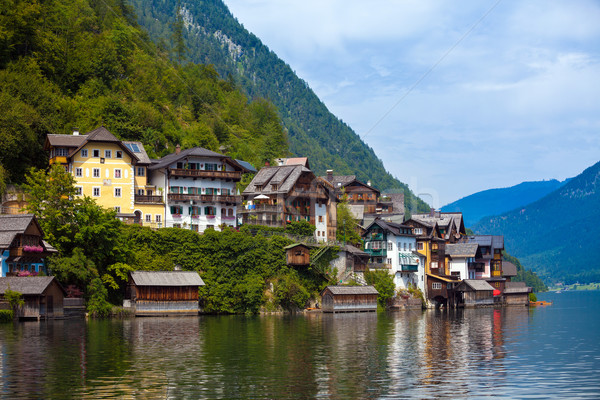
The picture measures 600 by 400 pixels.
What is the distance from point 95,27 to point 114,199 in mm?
69473

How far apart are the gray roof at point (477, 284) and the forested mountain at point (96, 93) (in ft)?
154

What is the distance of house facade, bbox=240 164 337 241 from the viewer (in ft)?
361

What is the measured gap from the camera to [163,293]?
84125 millimetres

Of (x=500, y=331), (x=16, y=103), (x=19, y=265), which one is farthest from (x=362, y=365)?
(x=16, y=103)

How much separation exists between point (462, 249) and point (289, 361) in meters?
95.1

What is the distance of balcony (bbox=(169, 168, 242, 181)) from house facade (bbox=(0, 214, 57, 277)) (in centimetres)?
2993

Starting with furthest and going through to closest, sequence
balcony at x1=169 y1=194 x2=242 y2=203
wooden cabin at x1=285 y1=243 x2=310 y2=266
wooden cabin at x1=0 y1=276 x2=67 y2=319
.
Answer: balcony at x1=169 y1=194 x2=242 y2=203
wooden cabin at x1=285 y1=243 x2=310 y2=266
wooden cabin at x1=0 y1=276 x2=67 y2=319

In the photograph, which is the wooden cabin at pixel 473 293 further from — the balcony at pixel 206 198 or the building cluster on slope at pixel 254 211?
the balcony at pixel 206 198

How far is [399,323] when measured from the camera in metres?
79.9

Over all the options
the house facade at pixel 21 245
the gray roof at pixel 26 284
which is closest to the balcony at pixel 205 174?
the house facade at pixel 21 245

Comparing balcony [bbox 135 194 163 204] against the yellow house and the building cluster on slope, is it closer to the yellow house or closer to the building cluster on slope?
the yellow house

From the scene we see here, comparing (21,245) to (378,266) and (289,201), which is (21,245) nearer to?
(289,201)

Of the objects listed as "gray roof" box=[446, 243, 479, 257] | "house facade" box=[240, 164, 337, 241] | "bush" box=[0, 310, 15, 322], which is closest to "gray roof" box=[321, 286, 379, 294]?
"house facade" box=[240, 164, 337, 241]

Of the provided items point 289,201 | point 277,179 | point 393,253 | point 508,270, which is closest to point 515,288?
point 508,270
